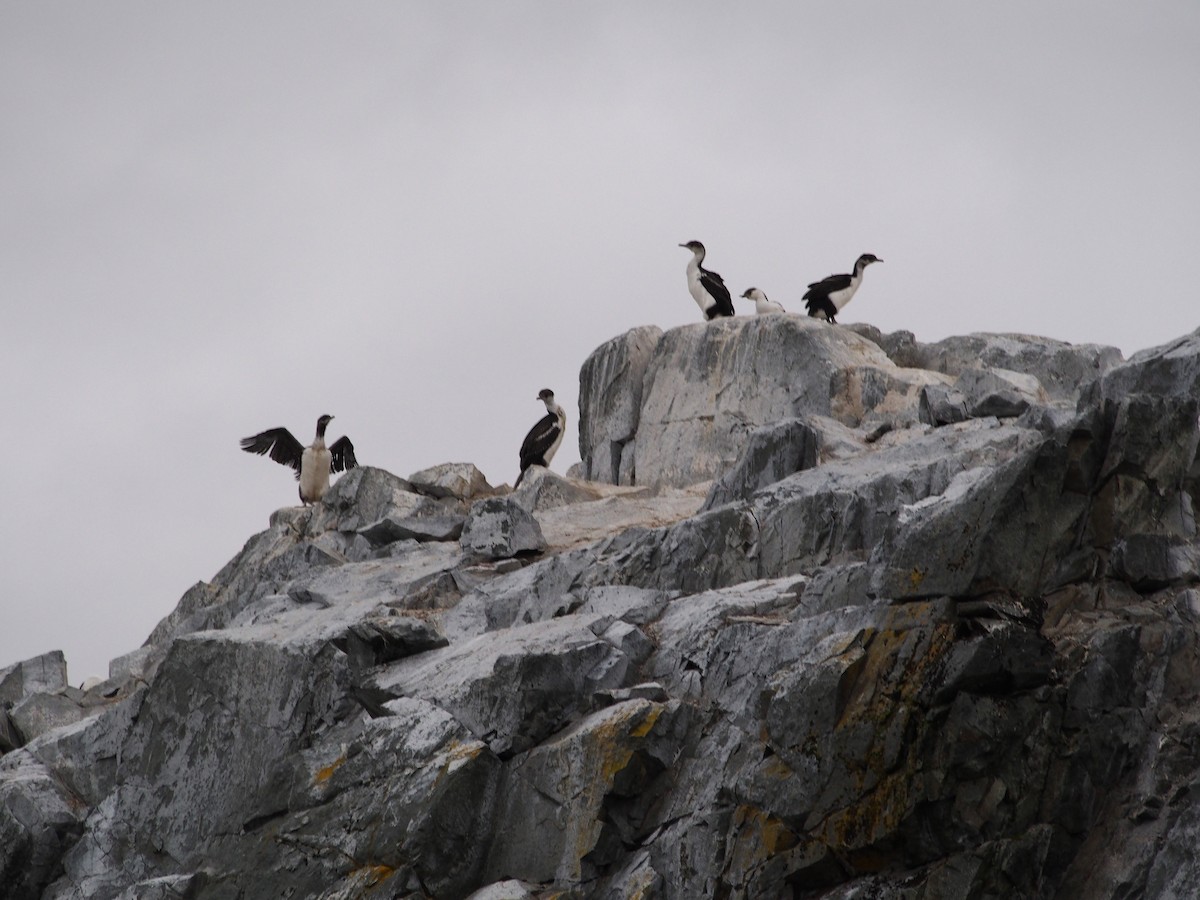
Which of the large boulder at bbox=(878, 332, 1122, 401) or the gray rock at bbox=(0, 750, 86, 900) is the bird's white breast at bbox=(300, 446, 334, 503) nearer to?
the large boulder at bbox=(878, 332, 1122, 401)

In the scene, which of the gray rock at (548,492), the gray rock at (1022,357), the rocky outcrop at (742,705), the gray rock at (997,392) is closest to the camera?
the rocky outcrop at (742,705)

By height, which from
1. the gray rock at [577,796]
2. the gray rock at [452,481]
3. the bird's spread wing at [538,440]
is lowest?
the gray rock at [577,796]

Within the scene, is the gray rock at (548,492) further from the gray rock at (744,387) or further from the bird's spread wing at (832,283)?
the bird's spread wing at (832,283)

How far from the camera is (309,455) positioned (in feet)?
86.4

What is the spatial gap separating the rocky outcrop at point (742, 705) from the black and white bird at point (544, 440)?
20.9ft

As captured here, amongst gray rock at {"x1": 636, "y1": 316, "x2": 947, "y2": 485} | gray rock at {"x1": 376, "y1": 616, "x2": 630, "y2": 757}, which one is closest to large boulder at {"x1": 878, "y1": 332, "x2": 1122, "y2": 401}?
gray rock at {"x1": 636, "y1": 316, "x2": 947, "y2": 485}

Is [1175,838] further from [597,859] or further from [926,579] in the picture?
[597,859]

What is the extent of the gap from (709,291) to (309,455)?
25.2 feet

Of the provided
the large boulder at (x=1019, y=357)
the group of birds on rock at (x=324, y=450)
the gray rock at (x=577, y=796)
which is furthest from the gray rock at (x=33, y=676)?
the large boulder at (x=1019, y=357)

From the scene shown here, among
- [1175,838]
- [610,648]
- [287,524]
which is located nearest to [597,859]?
[610,648]

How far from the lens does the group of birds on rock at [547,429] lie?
2450 centimetres

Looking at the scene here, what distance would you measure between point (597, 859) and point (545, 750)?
3.52 ft

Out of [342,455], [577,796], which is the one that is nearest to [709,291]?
[342,455]

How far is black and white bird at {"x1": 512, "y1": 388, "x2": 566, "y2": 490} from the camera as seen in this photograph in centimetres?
2423
